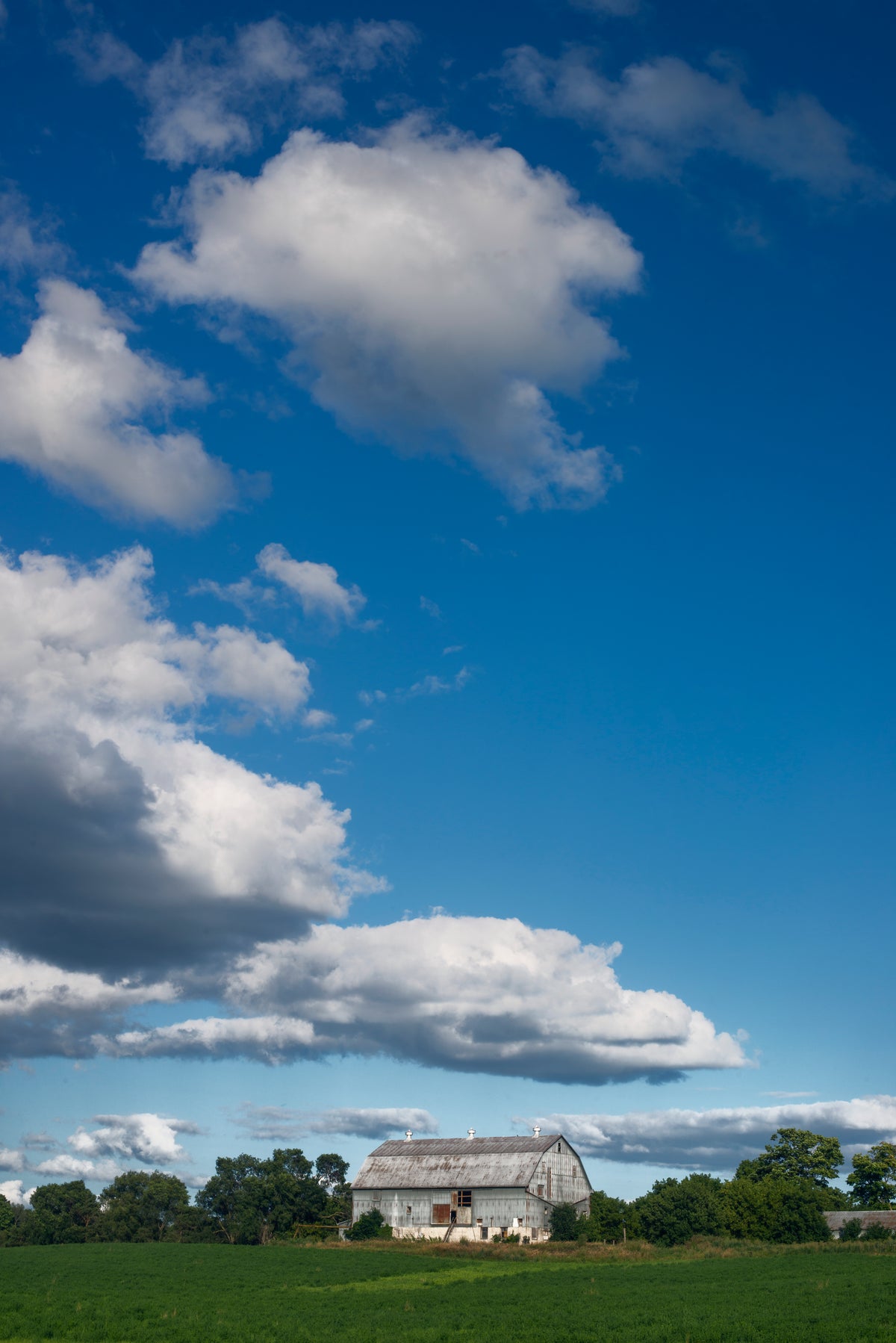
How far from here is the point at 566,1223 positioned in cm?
8788

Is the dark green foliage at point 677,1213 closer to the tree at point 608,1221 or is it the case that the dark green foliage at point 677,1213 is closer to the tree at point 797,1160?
the tree at point 608,1221

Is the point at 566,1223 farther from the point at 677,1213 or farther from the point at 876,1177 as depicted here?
the point at 876,1177

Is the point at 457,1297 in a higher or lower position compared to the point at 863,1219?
higher

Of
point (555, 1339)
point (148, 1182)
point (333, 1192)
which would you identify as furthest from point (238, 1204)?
point (555, 1339)

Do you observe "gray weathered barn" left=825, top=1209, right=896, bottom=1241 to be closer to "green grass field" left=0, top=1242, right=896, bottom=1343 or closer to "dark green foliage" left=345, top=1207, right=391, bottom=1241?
"green grass field" left=0, top=1242, right=896, bottom=1343

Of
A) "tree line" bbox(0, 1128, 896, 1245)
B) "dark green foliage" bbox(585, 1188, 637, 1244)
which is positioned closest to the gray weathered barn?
"tree line" bbox(0, 1128, 896, 1245)

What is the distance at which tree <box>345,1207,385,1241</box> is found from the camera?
9081 cm

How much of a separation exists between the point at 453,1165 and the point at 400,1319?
64.6m

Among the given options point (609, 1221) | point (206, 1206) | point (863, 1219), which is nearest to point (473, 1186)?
point (609, 1221)

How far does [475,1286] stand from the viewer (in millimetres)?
49281

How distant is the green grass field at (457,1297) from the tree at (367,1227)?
762 inches

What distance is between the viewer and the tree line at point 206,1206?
113m

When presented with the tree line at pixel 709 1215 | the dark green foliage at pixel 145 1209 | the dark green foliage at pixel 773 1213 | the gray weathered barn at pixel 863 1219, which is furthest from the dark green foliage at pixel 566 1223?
the dark green foliage at pixel 145 1209

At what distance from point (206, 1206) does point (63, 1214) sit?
76.3ft
